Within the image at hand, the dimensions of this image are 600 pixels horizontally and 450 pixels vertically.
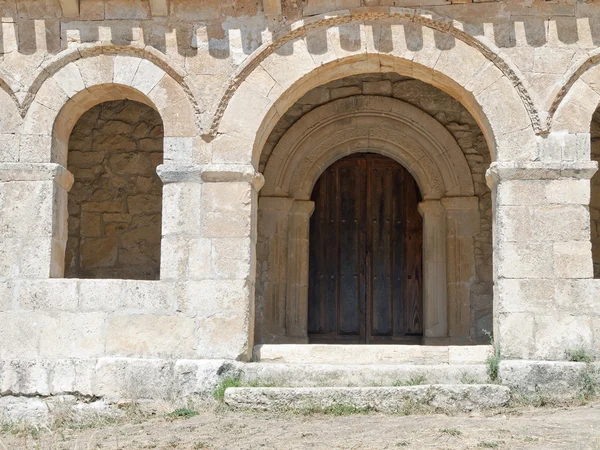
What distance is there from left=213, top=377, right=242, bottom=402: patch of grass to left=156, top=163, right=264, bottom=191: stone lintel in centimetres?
157

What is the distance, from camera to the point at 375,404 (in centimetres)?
574

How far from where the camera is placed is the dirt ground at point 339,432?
15.8 feet

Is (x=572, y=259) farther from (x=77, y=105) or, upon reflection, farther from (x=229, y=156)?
(x=77, y=105)

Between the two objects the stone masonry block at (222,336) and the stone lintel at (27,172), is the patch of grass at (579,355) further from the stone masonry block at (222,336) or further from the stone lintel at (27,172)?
the stone lintel at (27,172)

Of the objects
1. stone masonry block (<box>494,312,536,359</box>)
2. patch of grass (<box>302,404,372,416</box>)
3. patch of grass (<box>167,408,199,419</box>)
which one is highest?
stone masonry block (<box>494,312,536,359</box>)

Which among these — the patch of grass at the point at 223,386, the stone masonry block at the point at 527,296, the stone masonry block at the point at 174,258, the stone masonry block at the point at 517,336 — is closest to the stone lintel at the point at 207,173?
the stone masonry block at the point at 174,258

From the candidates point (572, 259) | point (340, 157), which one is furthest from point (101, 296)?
point (572, 259)

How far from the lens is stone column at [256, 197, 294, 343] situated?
26.3 feet

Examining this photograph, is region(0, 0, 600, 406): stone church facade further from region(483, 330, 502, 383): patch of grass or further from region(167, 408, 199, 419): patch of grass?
region(167, 408, 199, 419): patch of grass

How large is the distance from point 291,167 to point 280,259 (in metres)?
0.95

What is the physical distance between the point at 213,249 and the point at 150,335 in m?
0.83

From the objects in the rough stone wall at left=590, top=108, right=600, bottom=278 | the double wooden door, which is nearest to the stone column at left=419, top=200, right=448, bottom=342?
the double wooden door

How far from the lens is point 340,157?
8492mm

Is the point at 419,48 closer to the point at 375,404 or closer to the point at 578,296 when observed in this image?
the point at 578,296
